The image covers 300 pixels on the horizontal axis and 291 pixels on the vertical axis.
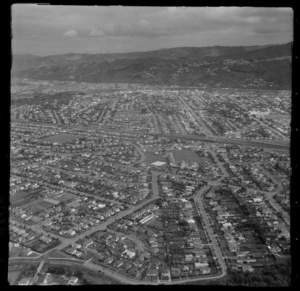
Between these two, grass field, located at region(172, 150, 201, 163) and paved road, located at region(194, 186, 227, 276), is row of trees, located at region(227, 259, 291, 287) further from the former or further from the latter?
grass field, located at region(172, 150, 201, 163)

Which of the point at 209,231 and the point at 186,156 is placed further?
the point at 186,156

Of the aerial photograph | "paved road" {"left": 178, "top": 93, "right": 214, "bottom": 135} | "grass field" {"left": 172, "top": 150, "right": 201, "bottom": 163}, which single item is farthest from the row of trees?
"paved road" {"left": 178, "top": 93, "right": 214, "bottom": 135}

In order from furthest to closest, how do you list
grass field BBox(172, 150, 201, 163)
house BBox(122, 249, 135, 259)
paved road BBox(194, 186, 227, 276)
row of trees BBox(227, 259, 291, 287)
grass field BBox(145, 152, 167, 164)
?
grass field BBox(172, 150, 201, 163) → grass field BBox(145, 152, 167, 164) → house BBox(122, 249, 135, 259) → paved road BBox(194, 186, 227, 276) → row of trees BBox(227, 259, 291, 287)

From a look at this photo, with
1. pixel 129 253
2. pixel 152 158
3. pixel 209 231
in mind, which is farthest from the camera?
pixel 152 158

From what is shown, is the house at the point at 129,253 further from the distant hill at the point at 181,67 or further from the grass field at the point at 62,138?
the distant hill at the point at 181,67

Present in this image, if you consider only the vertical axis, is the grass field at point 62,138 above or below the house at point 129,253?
above

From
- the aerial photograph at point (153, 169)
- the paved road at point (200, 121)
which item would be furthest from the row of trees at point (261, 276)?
the paved road at point (200, 121)

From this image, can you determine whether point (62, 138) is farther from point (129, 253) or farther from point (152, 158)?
point (129, 253)

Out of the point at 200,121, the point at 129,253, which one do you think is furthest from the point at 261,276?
the point at 200,121
